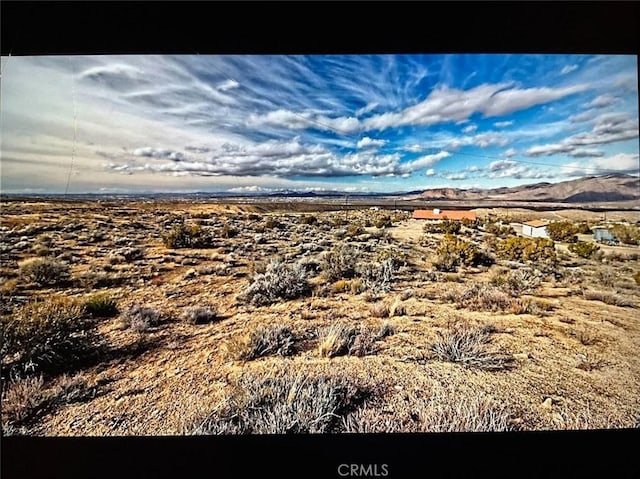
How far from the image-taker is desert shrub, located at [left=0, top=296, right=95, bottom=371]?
103 cm

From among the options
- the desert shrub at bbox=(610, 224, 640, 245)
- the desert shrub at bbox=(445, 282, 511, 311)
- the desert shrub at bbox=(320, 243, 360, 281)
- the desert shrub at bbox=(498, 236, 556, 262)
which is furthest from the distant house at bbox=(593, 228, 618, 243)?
the desert shrub at bbox=(320, 243, 360, 281)

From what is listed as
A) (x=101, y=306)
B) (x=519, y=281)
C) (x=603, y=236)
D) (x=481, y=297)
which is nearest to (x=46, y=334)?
(x=101, y=306)

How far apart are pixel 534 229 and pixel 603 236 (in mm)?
230

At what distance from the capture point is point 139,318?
1089 mm

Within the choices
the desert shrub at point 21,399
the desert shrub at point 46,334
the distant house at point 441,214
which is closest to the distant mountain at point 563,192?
the distant house at point 441,214

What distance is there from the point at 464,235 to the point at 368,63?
2.10 feet

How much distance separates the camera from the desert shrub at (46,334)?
3.37 ft

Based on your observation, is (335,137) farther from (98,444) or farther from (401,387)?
(98,444)

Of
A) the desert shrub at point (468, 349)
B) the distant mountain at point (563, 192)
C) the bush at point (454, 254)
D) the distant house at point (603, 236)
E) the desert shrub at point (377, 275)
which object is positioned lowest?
the desert shrub at point (468, 349)

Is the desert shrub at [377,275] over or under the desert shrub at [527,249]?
under

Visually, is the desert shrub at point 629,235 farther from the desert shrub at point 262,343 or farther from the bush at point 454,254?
the desert shrub at point 262,343

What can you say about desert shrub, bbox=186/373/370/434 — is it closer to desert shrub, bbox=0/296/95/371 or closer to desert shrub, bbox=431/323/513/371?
desert shrub, bbox=431/323/513/371

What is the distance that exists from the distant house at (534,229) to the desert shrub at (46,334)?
1.42 metres

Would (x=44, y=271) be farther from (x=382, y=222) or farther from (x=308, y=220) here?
(x=382, y=222)
